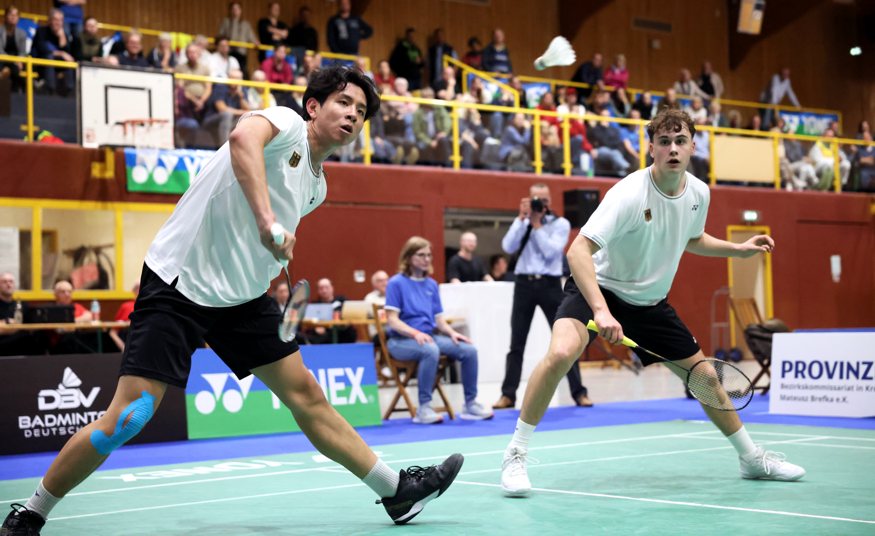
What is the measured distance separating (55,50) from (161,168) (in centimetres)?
213

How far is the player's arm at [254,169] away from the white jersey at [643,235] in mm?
2301

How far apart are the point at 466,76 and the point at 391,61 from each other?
1.47 m

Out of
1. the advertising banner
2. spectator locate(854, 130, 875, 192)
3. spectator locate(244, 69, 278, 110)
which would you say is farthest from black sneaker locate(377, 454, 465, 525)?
spectator locate(854, 130, 875, 192)

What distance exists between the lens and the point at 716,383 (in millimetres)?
6055

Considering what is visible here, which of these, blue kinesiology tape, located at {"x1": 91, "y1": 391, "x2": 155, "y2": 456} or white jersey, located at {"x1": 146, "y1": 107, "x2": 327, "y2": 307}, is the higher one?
white jersey, located at {"x1": 146, "y1": 107, "x2": 327, "y2": 307}

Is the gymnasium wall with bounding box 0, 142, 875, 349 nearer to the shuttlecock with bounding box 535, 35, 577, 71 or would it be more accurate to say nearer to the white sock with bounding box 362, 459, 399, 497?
the shuttlecock with bounding box 535, 35, 577, 71

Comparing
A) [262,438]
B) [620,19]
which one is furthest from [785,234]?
[262,438]

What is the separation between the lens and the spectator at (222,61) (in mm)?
16766

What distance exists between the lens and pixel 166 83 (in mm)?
14445

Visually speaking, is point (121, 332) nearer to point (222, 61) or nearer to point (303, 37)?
point (222, 61)

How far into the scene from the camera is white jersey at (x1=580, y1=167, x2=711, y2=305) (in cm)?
593

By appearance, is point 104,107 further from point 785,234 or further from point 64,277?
point 785,234

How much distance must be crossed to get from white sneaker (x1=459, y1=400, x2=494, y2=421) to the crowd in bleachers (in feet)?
19.6

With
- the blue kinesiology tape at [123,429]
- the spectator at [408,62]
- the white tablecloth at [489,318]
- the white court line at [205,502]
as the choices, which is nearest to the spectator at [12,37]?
the white tablecloth at [489,318]
